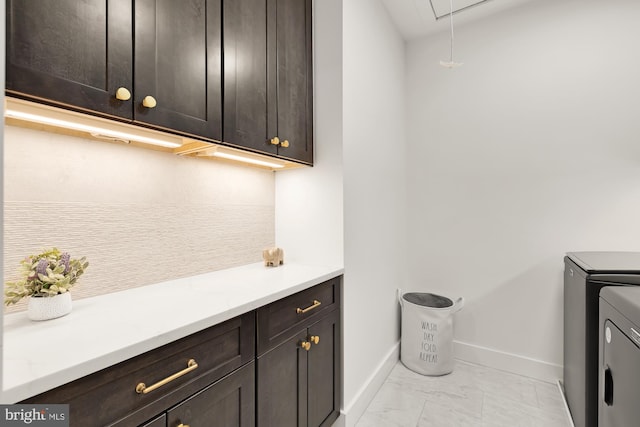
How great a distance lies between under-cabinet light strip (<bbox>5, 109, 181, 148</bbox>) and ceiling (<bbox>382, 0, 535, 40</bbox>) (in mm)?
1998

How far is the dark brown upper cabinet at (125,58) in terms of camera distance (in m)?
0.73

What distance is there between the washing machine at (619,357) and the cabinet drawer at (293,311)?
1.13 m

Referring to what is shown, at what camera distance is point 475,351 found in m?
2.42

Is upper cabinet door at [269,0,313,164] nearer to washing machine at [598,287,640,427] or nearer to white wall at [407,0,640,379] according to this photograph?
white wall at [407,0,640,379]

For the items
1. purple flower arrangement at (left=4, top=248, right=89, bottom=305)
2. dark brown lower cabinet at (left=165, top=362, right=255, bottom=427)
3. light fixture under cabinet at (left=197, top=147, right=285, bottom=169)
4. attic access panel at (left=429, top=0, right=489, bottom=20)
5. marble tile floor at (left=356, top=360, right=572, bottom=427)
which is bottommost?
marble tile floor at (left=356, top=360, right=572, bottom=427)

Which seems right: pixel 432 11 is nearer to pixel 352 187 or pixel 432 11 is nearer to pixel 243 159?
pixel 352 187

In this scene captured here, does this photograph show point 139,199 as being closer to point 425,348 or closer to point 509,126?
point 425,348

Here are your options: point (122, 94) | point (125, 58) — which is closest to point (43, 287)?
point (122, 94)

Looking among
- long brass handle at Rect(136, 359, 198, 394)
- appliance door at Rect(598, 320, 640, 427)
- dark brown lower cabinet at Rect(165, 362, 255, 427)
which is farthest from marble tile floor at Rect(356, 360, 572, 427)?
long brass handle at Rect(136, 359, 198, 394)

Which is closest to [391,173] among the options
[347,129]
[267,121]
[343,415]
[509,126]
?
[347,129]

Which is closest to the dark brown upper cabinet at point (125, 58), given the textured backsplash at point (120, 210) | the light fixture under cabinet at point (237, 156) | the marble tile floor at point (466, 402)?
the light fixture under cabinet at point (237, 156)

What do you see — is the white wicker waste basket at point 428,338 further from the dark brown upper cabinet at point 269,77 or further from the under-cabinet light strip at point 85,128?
the under-cabinet light strip at point 85,128

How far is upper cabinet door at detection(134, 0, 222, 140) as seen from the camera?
95 cm

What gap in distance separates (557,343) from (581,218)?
91 cm
